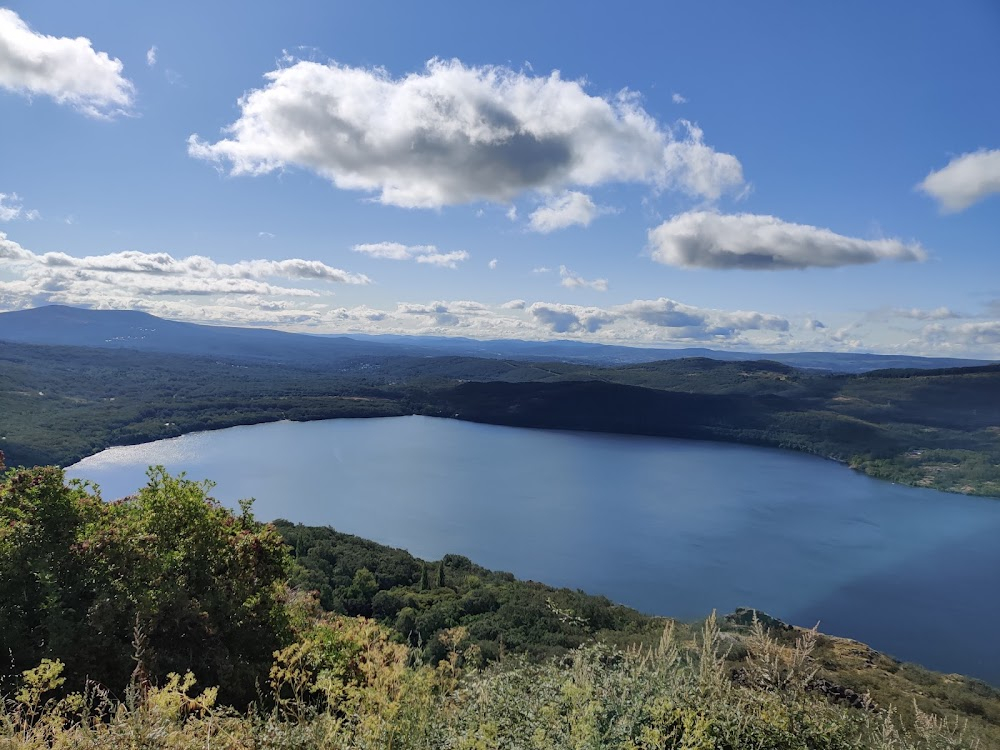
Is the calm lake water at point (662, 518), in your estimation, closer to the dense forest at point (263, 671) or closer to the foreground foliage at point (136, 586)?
the dense forest at point (263, 671)

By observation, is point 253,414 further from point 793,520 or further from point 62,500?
point 62,500

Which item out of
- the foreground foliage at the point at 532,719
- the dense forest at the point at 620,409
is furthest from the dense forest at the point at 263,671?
the dense forest at the point at 620,409

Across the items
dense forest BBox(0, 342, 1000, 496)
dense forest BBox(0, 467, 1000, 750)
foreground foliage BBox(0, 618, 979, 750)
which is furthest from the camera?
dense forest BBox(0, 342, 1000, 496)

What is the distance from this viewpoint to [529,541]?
199 feet

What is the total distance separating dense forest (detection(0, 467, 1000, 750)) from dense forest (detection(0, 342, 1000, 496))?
3624 inches

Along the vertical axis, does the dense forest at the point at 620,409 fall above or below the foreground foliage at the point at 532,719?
below

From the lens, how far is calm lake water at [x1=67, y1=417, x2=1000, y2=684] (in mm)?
46938

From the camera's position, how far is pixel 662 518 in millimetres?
69938

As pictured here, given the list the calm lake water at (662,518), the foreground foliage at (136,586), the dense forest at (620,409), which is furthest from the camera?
the dense forest at (620,409)

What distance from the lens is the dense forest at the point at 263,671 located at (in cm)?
358

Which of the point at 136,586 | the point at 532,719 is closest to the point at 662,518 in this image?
the point at 136,586

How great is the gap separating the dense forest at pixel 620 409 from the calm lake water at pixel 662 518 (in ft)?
25.6

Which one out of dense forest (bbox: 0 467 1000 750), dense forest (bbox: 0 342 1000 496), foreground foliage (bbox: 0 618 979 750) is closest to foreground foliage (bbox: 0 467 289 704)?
dense forest (bbox: 0 467 1000 750)

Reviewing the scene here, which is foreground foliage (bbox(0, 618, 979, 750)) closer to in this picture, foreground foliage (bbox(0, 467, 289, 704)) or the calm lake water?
foreground foliage (bbox(0, 467, 289, 704))
